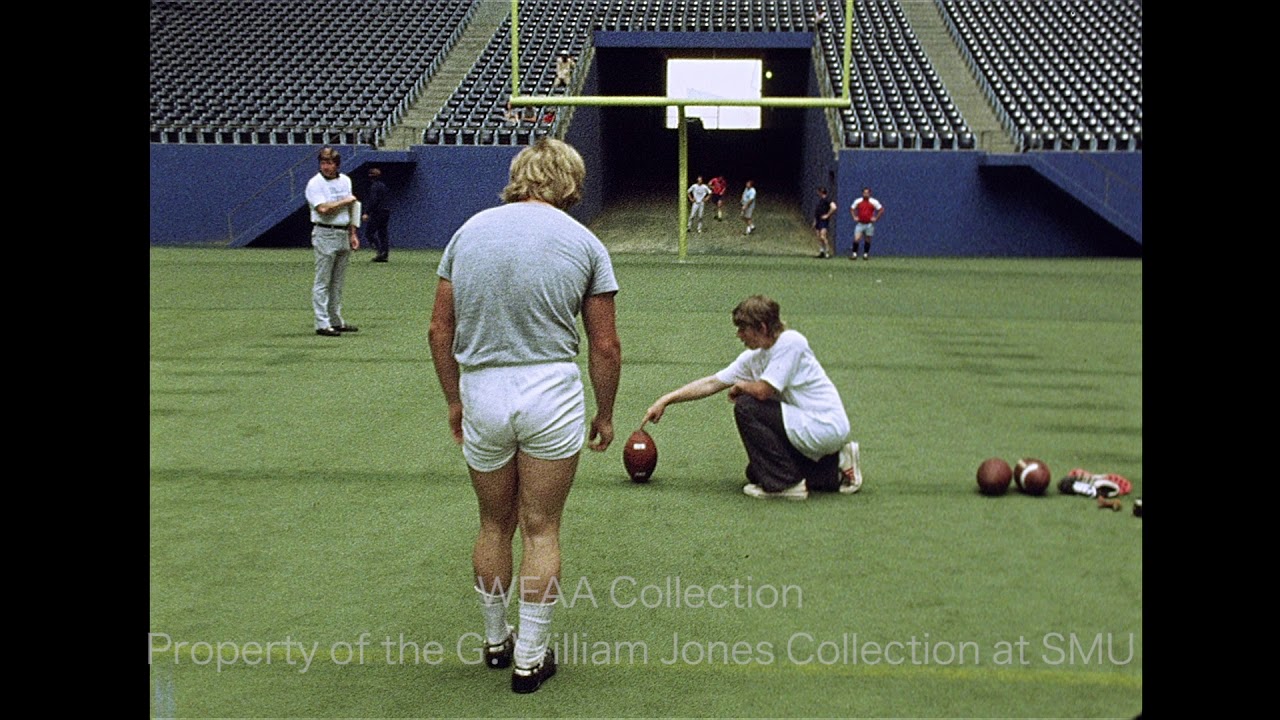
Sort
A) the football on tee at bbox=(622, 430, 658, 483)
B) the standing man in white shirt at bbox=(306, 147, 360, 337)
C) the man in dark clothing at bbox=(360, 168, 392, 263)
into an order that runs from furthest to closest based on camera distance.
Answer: the man in dark clothing at bbox=(360, 168, 392, 263)
the standing man in white shirt at bbox=(306, 147, 360, 337)
the football on tee at bbox=(622, 430, 658, 483)

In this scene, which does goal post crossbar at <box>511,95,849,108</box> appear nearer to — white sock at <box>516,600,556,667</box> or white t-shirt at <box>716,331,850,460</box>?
white t-shirt at <box>716,331,850,460</box>

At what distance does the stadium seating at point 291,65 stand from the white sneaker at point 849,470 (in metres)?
20.6

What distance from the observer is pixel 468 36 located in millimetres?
30938

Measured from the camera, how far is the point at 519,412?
378 cm

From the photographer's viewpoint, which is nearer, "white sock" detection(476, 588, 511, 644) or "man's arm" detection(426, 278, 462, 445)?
"man's arm" detection(426, 278, 462, 445)

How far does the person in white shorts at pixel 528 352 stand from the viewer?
12.3 ft

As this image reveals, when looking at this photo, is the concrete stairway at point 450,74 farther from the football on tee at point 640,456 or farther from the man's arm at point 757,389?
the man's arm at point 757,389

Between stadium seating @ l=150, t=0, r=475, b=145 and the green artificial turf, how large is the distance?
17.4 meters

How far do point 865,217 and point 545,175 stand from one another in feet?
60.9

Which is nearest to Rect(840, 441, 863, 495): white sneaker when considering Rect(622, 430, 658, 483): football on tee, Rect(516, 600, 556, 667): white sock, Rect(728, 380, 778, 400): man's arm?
Rect(728, 380, 778, 400): man's arm

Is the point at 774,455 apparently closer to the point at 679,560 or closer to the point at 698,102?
the point at 679,560

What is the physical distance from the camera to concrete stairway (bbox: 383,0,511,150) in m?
26.0

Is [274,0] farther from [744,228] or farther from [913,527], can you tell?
[913,527]

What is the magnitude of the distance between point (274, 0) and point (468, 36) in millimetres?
5494
